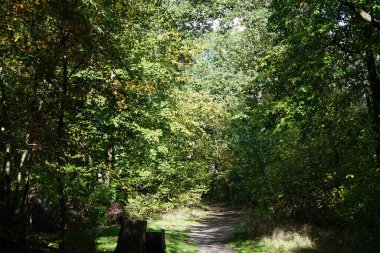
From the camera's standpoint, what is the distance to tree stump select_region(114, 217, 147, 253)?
23.3 ft

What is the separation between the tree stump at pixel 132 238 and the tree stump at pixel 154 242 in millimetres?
512

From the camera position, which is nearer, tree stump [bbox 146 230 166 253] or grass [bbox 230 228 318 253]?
tree stump [bbox 146 230 166 253]

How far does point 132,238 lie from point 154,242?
2.47ft

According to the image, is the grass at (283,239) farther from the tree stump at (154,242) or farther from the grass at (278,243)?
the tree stump at (154,242)

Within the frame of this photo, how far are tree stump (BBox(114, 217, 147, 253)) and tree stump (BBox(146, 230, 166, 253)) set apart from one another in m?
0.51

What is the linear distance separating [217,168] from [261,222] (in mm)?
28309

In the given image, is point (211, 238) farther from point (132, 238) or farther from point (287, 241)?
point (132, 238)

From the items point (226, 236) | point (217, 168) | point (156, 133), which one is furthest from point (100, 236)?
point (217, 168)

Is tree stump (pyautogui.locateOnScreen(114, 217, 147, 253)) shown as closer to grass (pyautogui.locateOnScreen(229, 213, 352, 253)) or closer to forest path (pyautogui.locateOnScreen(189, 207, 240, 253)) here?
grass (pyautogui.locateOnScreen(229, 213, 352, 253))

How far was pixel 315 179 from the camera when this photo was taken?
15570 millimetres

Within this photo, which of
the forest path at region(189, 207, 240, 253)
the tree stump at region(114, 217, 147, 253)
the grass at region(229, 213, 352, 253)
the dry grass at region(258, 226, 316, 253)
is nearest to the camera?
the tree stump at region(114, 217, 147, 253)

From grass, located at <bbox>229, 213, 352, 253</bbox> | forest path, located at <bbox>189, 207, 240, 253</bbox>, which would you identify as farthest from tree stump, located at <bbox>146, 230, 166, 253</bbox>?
forest path, located at <bbox>189, 207, 240, 253</bbox>

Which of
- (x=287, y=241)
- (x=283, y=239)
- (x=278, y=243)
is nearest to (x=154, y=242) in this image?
(x=278, y=243)

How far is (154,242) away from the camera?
777cm
